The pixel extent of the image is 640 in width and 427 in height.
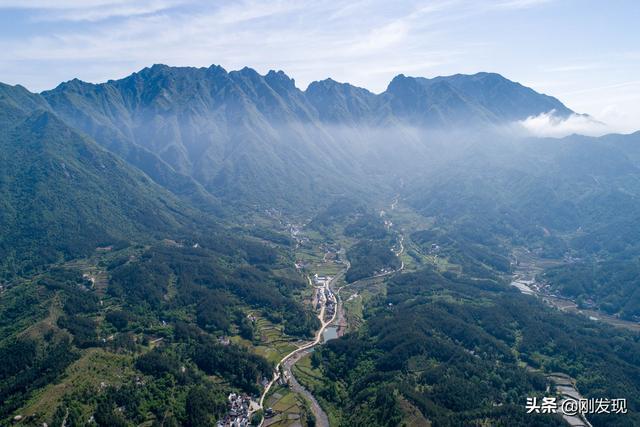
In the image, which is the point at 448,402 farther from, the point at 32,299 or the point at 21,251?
the point at 21,251

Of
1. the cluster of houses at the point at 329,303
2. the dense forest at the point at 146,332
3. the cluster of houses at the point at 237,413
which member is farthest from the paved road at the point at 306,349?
the cluster of houses at the point at 237,413

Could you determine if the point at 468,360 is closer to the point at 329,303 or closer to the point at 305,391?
the point at 305,391

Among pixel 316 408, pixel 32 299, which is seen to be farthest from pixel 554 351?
pixel 32 299

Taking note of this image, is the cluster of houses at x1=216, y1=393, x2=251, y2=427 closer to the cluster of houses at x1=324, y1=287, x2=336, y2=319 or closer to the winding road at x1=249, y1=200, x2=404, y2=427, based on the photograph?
the winding road at x1=249, y1=200, x2=404, y2=427

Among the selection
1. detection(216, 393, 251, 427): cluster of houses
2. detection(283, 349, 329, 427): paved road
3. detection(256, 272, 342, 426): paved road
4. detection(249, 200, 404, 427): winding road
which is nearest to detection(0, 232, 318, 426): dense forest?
detection(216, 393, 251, 427): cluster of houses

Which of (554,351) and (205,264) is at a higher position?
(205,264)

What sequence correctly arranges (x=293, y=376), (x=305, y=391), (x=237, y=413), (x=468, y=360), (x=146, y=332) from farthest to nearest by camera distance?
(x=146, y=332), (x=293, y=376), (x=468, y=360), (x=305, y=391), (x=237, y=413)

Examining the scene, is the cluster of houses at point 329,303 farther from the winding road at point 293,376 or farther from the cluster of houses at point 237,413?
the cluster of houses at point 237,413

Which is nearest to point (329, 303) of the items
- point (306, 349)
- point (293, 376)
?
point (306, 349)
